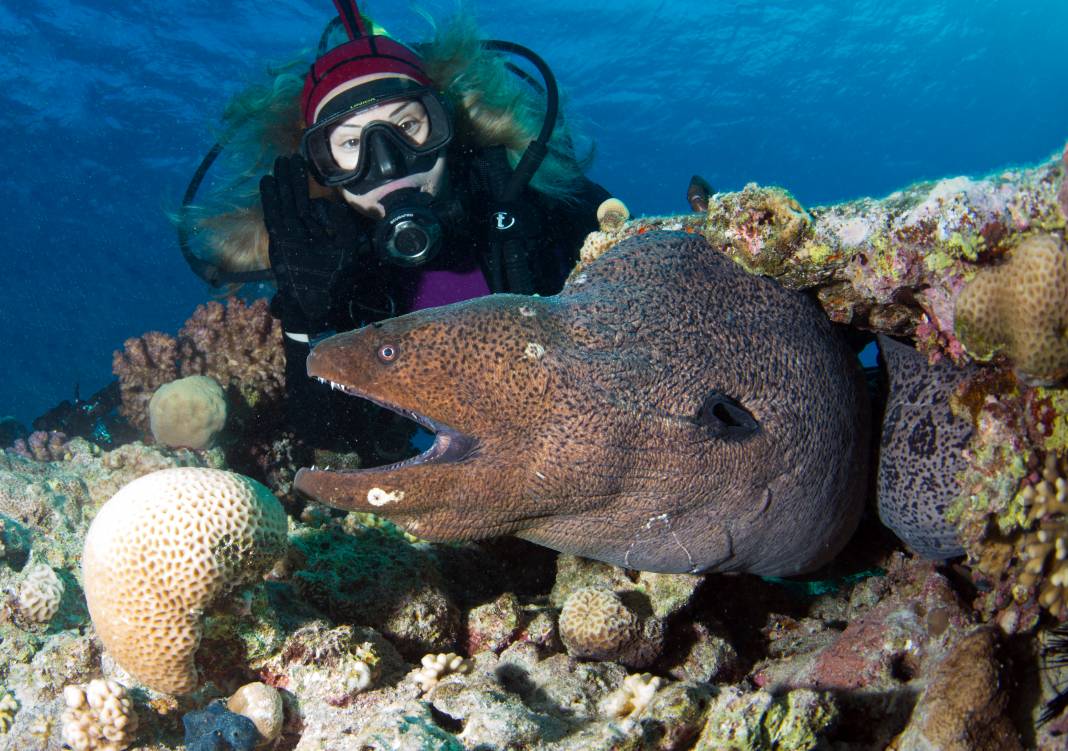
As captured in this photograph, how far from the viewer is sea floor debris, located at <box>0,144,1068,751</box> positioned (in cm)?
204

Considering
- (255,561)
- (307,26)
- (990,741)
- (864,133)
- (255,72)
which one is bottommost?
(990,741)

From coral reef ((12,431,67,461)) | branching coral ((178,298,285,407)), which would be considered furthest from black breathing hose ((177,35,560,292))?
coral reef ((12,431,67,461))

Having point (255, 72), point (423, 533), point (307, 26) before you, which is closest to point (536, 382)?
point (423, 533)

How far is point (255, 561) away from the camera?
8.45 ft

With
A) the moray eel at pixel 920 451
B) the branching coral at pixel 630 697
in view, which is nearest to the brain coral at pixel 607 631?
the branching coral at pixel 630 697

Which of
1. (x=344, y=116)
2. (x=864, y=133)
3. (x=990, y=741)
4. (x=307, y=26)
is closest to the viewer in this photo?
(x=990, y=741)

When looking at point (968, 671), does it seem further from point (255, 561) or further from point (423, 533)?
point (255, 561)

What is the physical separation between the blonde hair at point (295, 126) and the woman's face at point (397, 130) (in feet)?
2.21

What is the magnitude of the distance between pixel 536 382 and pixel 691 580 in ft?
4.75

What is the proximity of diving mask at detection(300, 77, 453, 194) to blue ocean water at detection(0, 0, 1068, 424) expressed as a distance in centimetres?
160

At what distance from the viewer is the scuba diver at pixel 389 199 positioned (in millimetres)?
4160

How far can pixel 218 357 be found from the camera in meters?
6.26

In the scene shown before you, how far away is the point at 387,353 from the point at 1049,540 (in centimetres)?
249

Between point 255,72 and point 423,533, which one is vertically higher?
point 255,72
